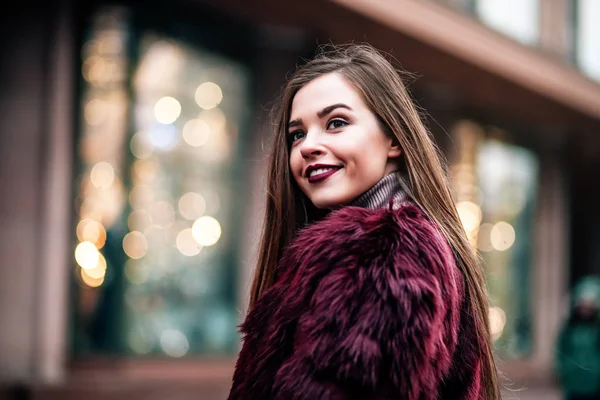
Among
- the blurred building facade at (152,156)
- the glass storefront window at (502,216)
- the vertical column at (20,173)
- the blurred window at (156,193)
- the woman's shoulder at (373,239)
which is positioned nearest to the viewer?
the woman's shoulder at (373,239)

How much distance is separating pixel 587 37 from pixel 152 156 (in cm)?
961

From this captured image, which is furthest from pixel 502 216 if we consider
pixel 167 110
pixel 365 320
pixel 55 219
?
pixel 365 320

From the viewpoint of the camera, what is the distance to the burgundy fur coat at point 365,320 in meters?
1.51

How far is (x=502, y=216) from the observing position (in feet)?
47.0

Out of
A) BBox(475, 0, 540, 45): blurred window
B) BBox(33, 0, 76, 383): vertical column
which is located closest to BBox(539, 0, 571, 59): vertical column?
BBox(475, 0, 540, 45): blurred window

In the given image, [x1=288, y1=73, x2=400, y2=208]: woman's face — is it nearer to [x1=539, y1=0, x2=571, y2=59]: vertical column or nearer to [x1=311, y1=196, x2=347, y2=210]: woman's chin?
[x1=311, y1=196, x2=347, y2=210]: woman's chin

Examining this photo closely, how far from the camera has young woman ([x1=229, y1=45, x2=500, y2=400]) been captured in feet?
5.00

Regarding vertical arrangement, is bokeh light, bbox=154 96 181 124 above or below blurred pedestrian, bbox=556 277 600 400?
above

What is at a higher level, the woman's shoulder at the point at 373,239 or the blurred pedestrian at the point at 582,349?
the woman's shoulder at the point at 373,239

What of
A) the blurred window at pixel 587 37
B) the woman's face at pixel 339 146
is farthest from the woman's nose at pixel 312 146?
the blurred window at pixel 587 37

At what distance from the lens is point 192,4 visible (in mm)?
8852

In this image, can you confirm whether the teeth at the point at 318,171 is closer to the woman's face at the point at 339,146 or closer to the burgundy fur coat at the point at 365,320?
the woman's face at the point at 339,146

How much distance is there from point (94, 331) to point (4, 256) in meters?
1.44

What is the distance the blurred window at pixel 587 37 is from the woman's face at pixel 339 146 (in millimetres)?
13359
